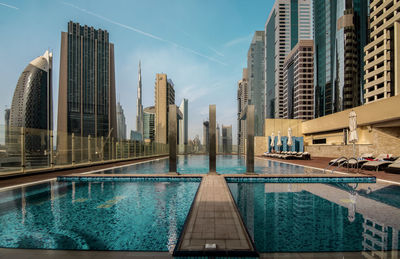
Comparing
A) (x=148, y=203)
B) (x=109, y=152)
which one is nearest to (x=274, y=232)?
(x=148, y=203)

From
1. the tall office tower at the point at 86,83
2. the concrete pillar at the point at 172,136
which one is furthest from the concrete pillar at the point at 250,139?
the tall office tower at the point at 86,83

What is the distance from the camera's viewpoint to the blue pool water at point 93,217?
9.73ft

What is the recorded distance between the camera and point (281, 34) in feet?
336

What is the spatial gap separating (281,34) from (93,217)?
118 meters

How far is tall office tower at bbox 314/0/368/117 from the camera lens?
186ft

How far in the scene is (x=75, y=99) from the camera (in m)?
80.1

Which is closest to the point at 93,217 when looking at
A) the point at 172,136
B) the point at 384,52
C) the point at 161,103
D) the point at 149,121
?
the point at 172,136

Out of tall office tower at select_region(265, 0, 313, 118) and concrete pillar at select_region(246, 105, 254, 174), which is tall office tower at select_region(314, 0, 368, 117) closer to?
tall office tower at select_region(265, 0, 313, 118)

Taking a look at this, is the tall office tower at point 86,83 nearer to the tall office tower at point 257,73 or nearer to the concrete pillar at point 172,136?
the concrete pillar at point 172,136

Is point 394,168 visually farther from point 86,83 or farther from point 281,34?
point 281,34

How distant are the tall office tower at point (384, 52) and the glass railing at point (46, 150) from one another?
52.4 metres

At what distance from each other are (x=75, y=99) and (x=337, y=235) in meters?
93.2

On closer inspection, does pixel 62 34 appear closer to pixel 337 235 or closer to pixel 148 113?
pixel 148 113

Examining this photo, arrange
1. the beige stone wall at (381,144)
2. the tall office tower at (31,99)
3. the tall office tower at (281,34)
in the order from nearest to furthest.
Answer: the beige stone wall at (381,144)
the tall office tower at (31,99)
the tall office tower at (281,34)
